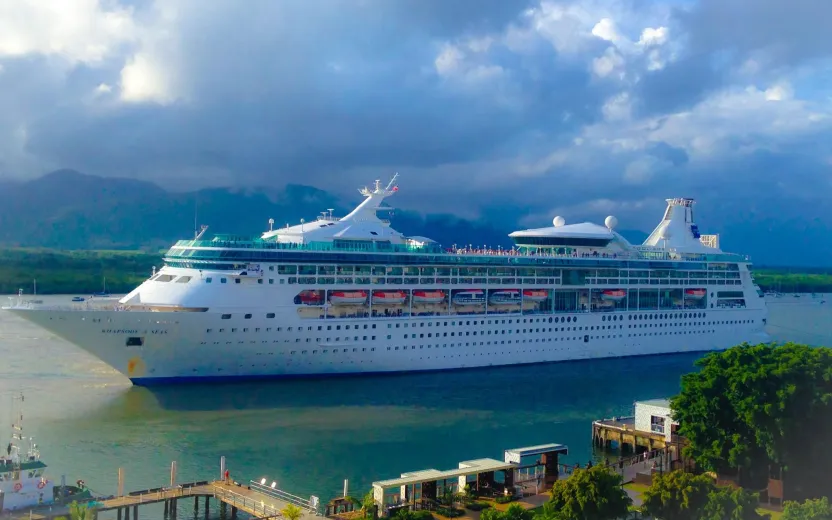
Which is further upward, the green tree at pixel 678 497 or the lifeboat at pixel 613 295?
the lifeboat at pixel 613 295

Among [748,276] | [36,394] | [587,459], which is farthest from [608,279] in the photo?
[36,394]

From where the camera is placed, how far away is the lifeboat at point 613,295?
50.2m

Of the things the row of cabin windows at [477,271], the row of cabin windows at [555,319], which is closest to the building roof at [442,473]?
the row of cabin windows at [555,319]

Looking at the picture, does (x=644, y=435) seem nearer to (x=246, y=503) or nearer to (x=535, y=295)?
(x=246, y=503)

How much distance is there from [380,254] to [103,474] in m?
20.1

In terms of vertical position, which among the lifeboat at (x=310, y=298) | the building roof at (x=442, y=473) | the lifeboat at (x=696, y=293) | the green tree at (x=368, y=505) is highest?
the lifeboat at (x=696, y=293)

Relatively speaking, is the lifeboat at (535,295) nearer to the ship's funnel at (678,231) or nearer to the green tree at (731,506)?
the ship's funnel at (678,231)

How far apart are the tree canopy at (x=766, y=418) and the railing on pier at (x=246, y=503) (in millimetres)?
11824

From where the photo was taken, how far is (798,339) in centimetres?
6069

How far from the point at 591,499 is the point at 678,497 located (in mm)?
1903

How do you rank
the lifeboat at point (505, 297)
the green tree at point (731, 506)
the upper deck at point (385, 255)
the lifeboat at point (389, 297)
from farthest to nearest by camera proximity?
the lifeboat at point (505, 297)
the lifeboat at point (389, 297)
the upper deck at point (385, 255)
the green tree at point (731, 506)

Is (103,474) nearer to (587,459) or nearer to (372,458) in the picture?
(372,458)

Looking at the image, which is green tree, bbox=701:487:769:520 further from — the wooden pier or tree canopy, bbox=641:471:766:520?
the wooden pier

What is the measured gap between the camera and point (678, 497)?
58.1 feet
